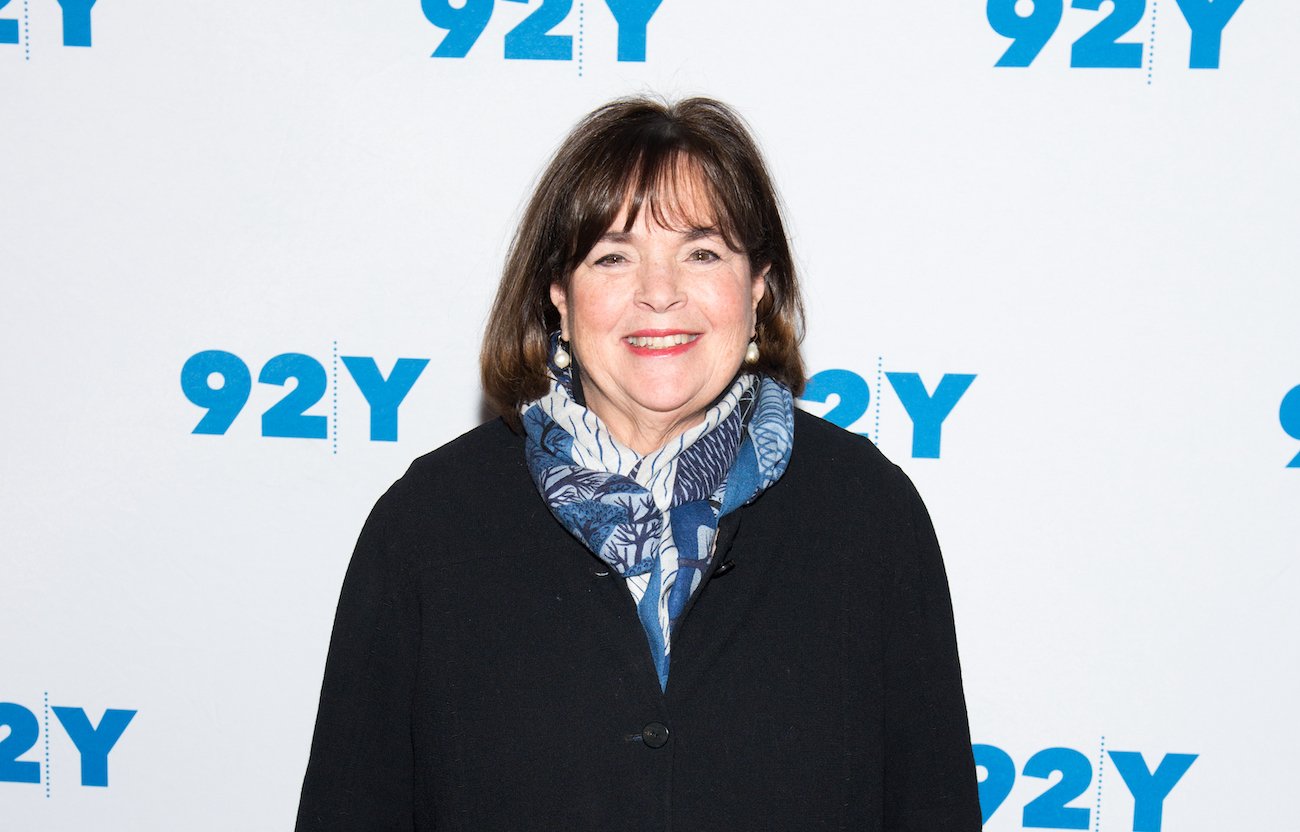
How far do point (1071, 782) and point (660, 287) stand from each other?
1363mm

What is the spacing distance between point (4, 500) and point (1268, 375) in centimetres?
237

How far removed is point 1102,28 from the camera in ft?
6.38

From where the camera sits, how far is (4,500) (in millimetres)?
2137

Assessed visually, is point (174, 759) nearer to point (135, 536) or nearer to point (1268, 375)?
point (135, 536)

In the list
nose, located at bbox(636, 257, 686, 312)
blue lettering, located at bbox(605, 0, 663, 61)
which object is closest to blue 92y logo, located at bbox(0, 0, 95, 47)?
blue lettering, located at bbox(605, 0, 663, 61)

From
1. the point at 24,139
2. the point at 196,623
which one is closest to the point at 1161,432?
the point at 196,623

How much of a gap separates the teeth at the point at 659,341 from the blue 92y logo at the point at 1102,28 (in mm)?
923

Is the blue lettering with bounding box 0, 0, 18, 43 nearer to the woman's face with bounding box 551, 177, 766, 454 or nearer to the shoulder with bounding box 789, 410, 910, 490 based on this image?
the woman's face with bounding box 551, 177, 766, 454

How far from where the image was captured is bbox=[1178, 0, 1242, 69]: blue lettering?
1937mm

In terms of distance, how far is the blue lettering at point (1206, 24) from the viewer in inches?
76.2

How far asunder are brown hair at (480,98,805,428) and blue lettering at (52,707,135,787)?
1.18 metres

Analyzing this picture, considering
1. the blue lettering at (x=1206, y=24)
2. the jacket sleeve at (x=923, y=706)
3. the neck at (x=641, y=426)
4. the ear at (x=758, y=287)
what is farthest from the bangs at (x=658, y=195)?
the blue lettering at (x=1206, y=24)

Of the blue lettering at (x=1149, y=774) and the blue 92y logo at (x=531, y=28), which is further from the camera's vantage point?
the blue lettering at (x=1149, y=774)

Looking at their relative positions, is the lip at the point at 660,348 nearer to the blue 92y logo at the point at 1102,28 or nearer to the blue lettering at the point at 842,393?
the blue lettering at the point at 842,393
